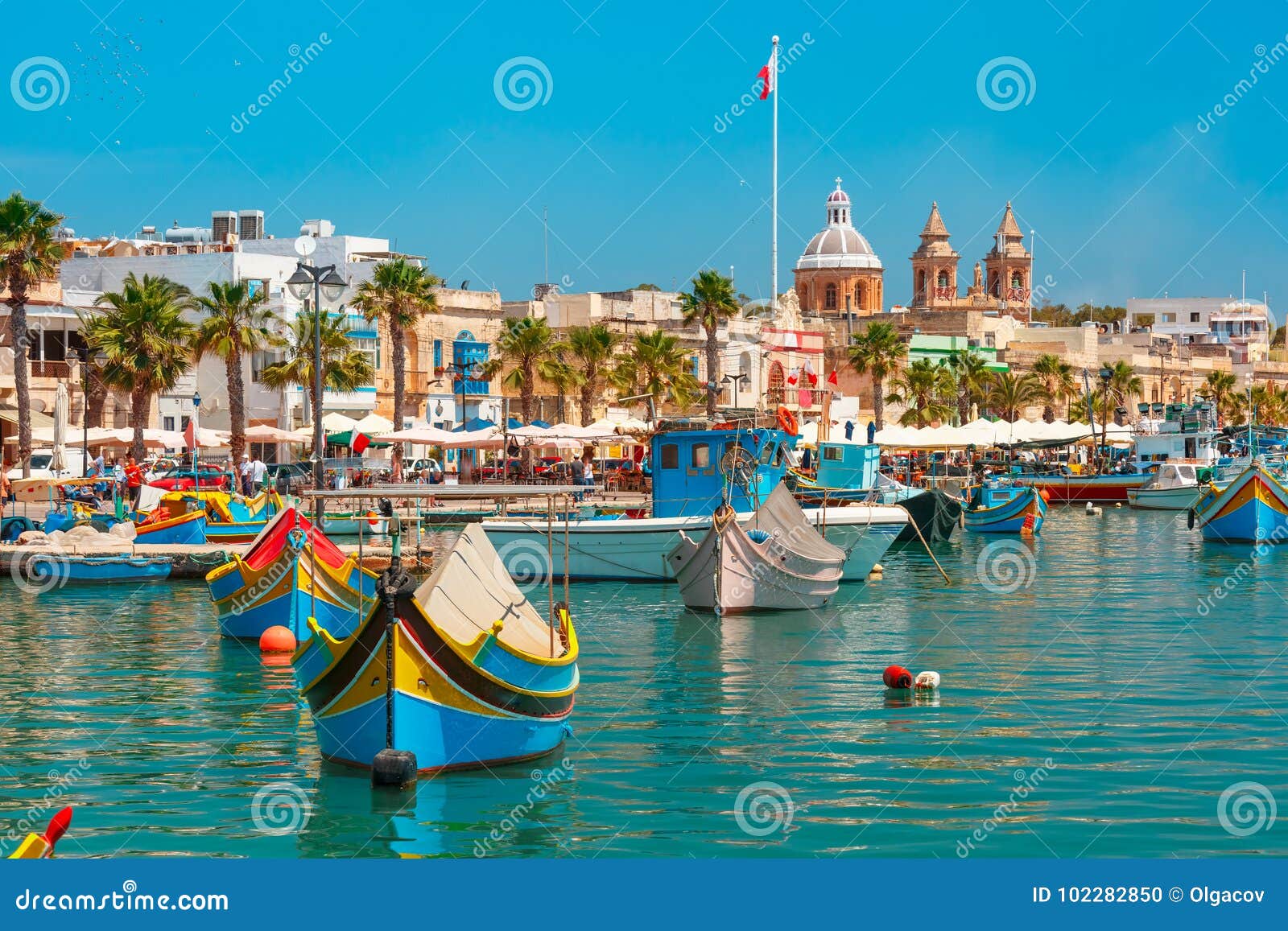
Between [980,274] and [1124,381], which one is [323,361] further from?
[980,274]

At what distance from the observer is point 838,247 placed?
115188mm

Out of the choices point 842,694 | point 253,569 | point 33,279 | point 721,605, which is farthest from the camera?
point 33,279

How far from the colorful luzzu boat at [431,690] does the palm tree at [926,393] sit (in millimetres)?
64154

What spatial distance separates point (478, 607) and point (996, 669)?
8.43 meters

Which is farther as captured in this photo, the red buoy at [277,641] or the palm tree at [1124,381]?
the palm tree at [1124,381]

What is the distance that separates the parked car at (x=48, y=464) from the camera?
154 feet

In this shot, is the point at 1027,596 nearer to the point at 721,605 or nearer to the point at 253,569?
the point at 721,605

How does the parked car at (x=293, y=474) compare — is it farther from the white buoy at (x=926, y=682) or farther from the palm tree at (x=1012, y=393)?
the palm tree at (x=1012, y=393)

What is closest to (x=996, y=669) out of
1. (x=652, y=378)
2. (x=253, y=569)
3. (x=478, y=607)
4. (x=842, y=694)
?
(x=842, y=694)

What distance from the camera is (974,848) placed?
13.2 metres

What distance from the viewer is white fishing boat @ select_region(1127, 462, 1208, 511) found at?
62.3m

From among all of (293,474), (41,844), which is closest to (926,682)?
(41,844)

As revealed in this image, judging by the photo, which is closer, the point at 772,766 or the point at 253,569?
the point at 772,766

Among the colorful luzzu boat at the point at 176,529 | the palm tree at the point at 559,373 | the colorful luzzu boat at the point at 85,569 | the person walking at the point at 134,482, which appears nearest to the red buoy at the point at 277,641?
the colorful luzzu boat at the point at 85,569
